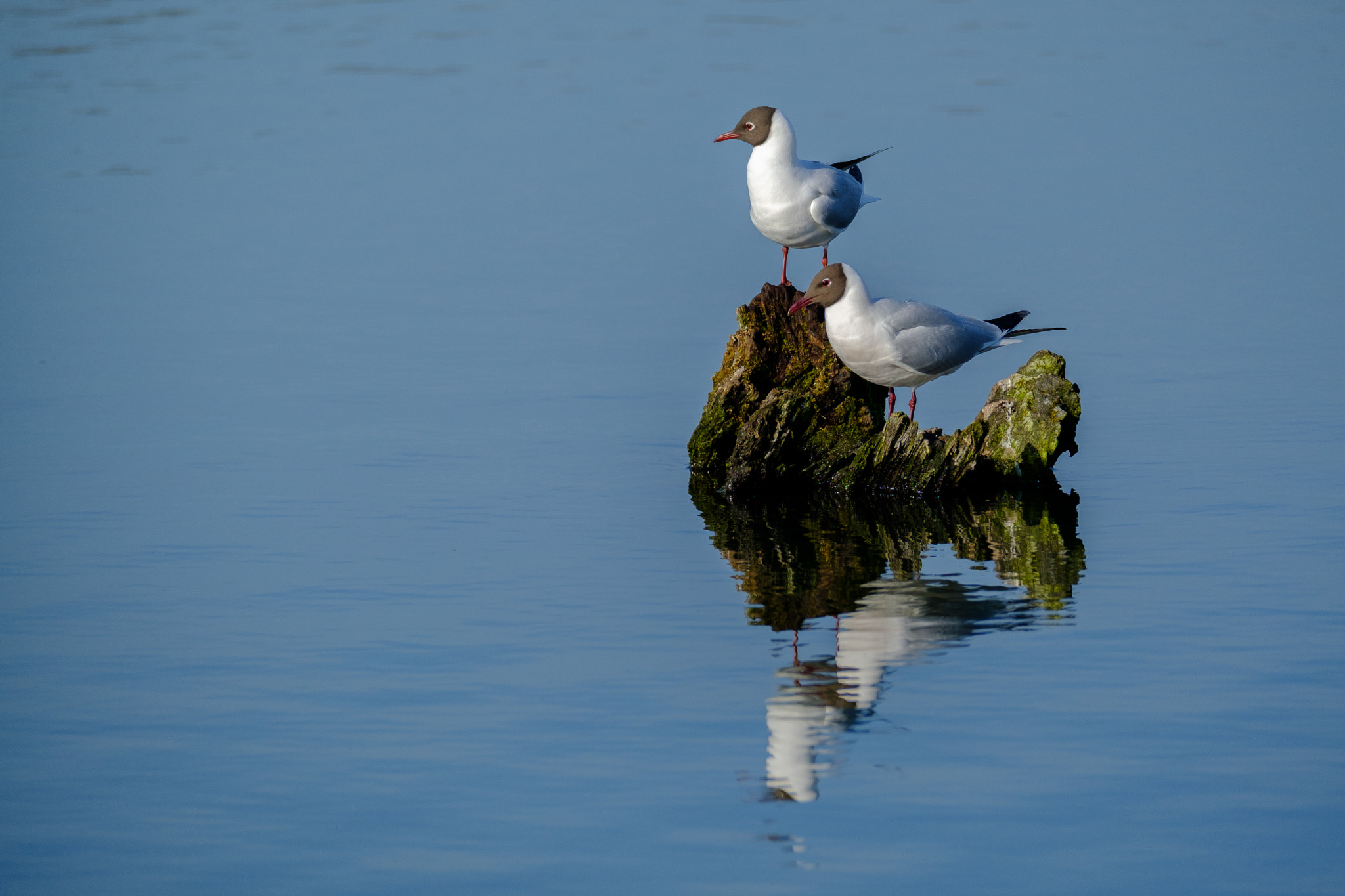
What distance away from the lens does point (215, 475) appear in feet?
44.7

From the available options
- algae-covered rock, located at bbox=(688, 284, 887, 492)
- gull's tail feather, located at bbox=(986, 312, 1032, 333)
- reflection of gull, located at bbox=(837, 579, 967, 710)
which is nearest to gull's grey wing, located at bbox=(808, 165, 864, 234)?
algae-covered rock, located at bbox=(688, 284, 887, 492)

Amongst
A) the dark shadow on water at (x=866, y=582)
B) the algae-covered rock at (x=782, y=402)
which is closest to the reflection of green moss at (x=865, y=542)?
the dark shadow on water at (x=866, y=582)

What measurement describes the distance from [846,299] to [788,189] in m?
1.46

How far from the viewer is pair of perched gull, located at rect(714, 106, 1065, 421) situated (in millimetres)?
→ 12742

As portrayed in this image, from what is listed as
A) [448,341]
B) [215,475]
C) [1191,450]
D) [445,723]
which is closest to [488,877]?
[445,723]

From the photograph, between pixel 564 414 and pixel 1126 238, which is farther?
pixel 1126 238

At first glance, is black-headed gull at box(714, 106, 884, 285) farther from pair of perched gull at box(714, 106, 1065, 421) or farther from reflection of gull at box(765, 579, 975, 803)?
reflection of gull at box(765, 579, 975, 803)

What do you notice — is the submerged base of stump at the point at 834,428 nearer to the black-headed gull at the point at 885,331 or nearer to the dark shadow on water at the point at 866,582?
the dark shadow on water at the point at 866,582

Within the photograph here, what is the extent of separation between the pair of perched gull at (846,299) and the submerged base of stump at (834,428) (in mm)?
338

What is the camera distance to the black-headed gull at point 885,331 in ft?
41.7

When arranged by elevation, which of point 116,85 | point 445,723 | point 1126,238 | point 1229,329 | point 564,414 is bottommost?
point 445,723

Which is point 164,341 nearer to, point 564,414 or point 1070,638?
point 564,414

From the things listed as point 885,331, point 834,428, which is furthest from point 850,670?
point 834,428

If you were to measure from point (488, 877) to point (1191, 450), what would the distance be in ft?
28.4
